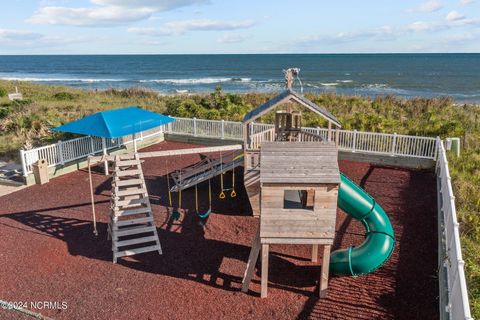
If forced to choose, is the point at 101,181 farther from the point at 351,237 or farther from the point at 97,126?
the point at 351,237

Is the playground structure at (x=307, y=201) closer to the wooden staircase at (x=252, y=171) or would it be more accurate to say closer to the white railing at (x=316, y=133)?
the wooden staircase at (x=252, y=171)

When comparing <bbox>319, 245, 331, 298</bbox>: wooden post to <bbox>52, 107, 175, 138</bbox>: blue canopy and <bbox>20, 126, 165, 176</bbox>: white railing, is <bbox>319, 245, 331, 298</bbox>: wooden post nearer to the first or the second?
<bbox>52, 107, 175, 138</bbox>: blue canopy

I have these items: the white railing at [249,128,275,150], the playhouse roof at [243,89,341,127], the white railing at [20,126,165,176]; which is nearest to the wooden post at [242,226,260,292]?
the playhouse roof at [243,89,341,127]

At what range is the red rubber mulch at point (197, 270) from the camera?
7.19 metres

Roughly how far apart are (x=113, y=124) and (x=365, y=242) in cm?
975

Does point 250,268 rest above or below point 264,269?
below

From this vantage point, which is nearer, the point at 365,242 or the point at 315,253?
the point at 365,242

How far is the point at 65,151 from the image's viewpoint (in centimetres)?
1505

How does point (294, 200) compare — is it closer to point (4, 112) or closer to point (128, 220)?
point (128, 220)

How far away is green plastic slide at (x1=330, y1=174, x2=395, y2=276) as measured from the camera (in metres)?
7.93

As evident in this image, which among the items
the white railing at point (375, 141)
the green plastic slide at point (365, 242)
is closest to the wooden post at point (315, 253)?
the green plastic slide at point (365, 242)

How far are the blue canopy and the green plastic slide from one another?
8.61 metres

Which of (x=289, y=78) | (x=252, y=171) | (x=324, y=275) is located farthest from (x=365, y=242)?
(x=289, y=78)

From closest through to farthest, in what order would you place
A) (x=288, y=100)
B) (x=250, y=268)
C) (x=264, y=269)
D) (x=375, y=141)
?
(x=264, y=269)
(x=250, y=268)
(x=288, y=100)
(x=375, y=141)
